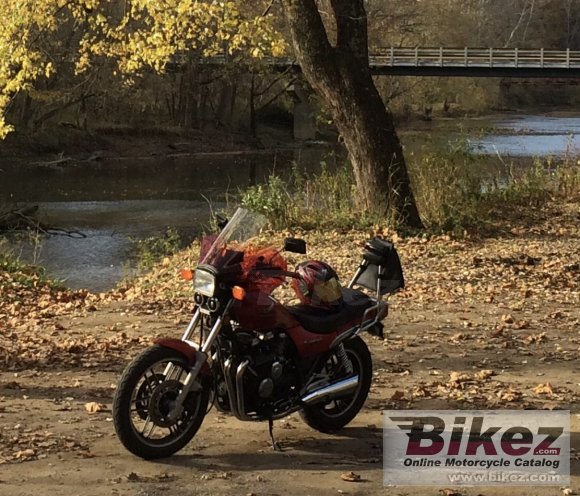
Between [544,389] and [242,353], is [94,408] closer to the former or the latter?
[242,353]

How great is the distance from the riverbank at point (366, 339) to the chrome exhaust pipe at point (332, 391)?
277 millimetres

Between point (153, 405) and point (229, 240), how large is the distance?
0.99 m

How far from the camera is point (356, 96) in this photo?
44.7ft

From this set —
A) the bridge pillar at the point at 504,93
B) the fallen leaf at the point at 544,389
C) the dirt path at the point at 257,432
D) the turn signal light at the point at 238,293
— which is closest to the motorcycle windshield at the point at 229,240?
the turn signal light at the point at 238,293

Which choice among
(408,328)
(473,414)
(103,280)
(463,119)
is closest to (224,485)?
(473,414)

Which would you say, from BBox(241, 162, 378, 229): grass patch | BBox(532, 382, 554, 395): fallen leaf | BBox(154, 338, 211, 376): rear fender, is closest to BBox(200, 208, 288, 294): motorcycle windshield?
BBox(154, 338, 211, 376): rear fender

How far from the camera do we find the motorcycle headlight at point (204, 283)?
5.15 m

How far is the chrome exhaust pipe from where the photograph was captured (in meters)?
5.59

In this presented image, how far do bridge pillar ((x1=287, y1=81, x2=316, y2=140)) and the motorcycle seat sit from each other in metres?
47.0

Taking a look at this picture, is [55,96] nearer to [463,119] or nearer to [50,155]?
[50,155]

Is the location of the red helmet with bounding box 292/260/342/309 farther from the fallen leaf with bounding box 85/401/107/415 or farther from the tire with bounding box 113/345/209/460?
the fallen leaf with bounding box 85/401/107/415

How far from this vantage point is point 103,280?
1653 centimetres

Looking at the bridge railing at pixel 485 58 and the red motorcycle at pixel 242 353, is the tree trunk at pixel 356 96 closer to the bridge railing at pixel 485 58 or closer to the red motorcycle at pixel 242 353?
the red motorcycle at pixel 242 353
